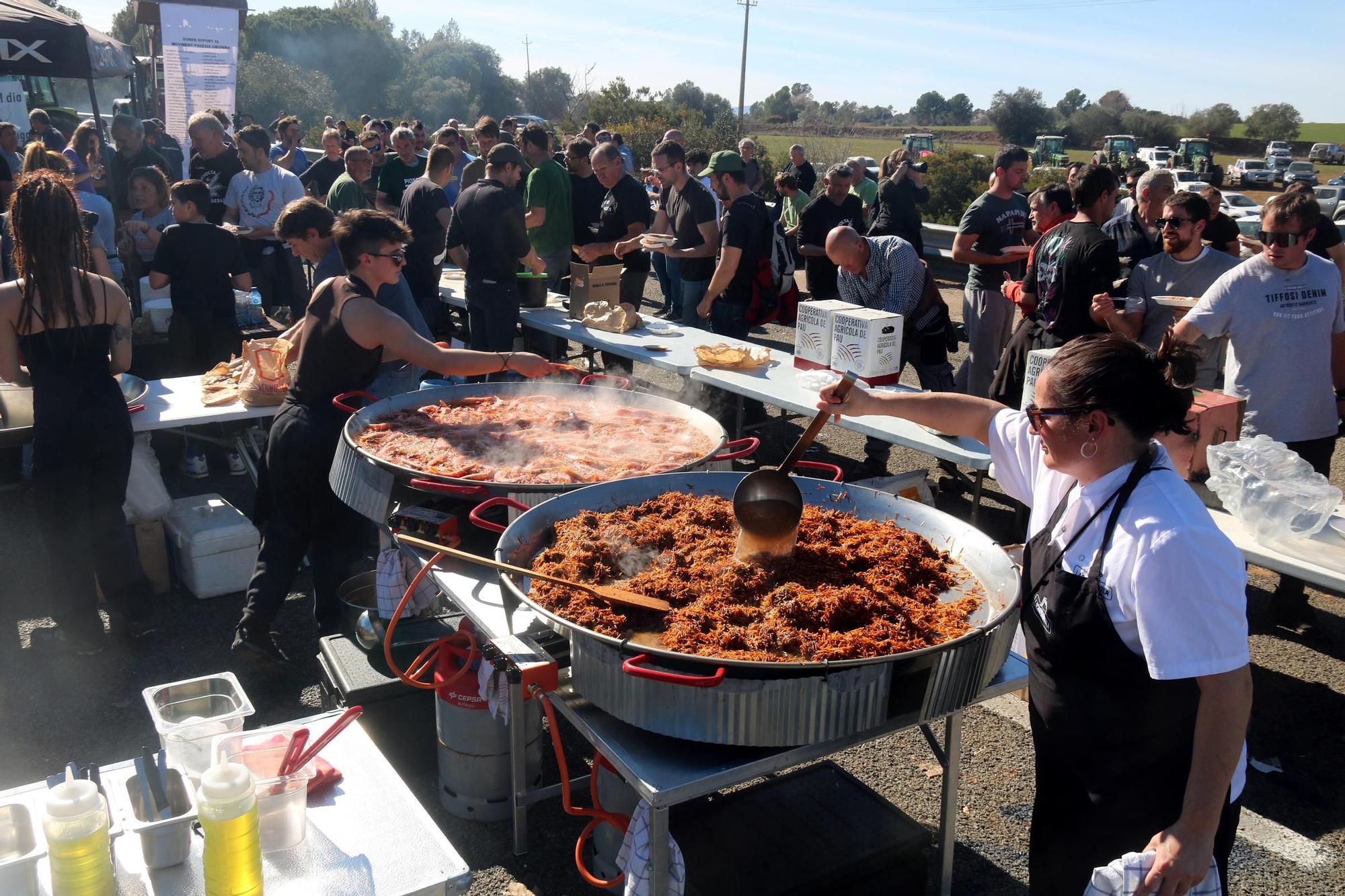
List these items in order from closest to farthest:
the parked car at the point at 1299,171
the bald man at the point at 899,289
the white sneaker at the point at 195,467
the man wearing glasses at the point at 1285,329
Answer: the man wearing glasses at the point at 1285,329 → the bald man at the point at 899,289 → the white sneaker at the point at 195,467 → the parked car at the point at 1299,171

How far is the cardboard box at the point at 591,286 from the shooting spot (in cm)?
789

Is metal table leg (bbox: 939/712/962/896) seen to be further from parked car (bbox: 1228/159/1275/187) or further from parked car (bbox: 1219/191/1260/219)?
parked car (bbox: 1228/159/1275/187)

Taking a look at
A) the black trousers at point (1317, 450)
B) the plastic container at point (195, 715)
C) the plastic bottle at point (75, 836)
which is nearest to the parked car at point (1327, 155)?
the black trousers at point (1317, 450)

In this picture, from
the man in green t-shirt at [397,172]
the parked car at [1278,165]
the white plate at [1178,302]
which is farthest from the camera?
the parked car at [1278,165]

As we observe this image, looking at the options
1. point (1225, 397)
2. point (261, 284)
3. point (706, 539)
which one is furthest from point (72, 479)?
point (261, 284)

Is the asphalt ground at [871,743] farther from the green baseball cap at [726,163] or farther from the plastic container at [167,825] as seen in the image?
the green baseball cap at [726,163]

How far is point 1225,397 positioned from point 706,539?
2891 millimetres

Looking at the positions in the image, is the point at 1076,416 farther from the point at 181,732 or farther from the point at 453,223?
the point at 453,223

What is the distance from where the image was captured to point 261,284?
1001 centimetres

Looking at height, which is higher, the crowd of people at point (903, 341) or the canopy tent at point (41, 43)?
the canopy tent at point (41, 43)

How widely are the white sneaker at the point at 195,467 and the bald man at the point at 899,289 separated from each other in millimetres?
4839

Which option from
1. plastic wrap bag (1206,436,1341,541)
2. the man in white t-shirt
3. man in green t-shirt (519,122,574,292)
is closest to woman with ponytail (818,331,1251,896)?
plastic wrap bag (1206,436,1341,541)

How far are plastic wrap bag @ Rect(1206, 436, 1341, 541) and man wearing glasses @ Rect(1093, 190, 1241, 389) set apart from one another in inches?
64.5

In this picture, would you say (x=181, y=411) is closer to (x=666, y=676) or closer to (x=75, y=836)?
(x=75, y=836)
